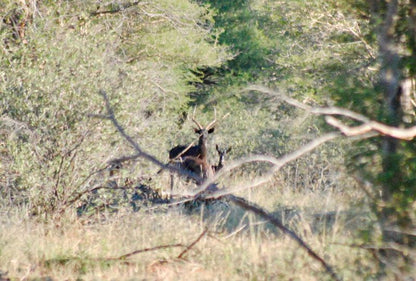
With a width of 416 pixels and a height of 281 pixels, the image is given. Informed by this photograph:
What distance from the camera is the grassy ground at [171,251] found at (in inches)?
192

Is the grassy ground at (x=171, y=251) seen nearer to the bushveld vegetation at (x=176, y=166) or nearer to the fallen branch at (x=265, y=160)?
the bushveld vegetation at (x=176, y=166)

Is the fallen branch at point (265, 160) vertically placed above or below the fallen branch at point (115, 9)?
below

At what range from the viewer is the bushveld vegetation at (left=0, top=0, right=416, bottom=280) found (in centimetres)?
412

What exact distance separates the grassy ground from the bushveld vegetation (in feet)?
0.06

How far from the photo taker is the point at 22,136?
25.6 ft

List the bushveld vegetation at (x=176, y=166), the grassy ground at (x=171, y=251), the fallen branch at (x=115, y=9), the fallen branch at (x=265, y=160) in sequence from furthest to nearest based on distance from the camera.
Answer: the fallen branch at (x=115, y=9)
the grassy ground at (x=171, y=251)
the bushveld vegetation at (x=176, y=166)
the fallen branch at (x=265, y=160)

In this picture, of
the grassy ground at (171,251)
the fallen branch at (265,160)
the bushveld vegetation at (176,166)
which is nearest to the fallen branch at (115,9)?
the bushveld vegetation at (176,166)

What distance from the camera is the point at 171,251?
5.65 m

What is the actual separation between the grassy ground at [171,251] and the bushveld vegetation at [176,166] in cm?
2

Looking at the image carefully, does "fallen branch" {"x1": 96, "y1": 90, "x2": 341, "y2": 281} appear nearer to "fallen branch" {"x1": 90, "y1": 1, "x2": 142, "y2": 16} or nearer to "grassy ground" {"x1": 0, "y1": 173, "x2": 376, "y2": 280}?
"grassy ground" {"x1": 0, "y1": 173, "x2": 376, "y2": 280}

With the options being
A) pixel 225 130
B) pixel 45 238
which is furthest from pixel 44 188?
pixel 225 130

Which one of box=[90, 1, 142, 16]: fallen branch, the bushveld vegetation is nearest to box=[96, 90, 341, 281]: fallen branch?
the bushveld vegetation

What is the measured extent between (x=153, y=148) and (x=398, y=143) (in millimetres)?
5918

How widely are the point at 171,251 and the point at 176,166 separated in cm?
249
